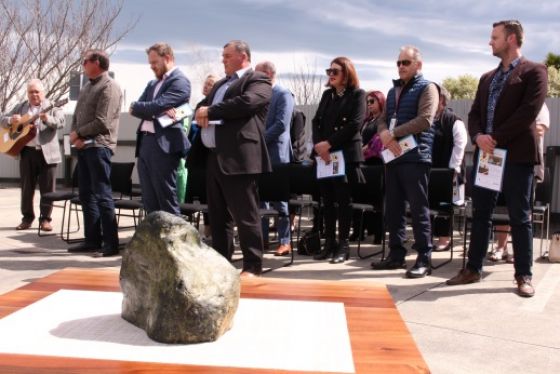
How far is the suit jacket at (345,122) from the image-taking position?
5664 mm

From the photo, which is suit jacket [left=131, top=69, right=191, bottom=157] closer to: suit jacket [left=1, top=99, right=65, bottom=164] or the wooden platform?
suit jacket [left=1, top=99, right=65, bottom=164]

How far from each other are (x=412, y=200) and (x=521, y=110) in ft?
3.87

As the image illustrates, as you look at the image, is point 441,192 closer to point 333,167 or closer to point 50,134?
point 333,167

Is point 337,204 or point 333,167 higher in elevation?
point 333,167

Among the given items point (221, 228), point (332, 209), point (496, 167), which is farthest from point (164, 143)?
point (496, 167)

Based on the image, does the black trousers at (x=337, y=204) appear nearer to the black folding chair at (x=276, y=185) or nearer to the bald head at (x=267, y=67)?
the black folding chair at (x=276, y=185)

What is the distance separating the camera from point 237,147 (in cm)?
472

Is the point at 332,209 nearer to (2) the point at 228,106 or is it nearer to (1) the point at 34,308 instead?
(2) the point at 228,106

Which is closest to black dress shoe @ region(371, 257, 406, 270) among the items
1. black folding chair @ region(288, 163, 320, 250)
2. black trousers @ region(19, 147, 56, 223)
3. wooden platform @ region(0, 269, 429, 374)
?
black folding chair @ region(288, 163, 320, 250)

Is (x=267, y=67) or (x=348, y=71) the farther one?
(x=267, y=67)

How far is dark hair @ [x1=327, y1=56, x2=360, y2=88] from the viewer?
18.8 feet

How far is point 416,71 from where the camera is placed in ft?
17.4

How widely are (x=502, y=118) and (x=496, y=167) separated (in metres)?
0.35

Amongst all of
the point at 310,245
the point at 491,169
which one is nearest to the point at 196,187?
the point at 310,245
